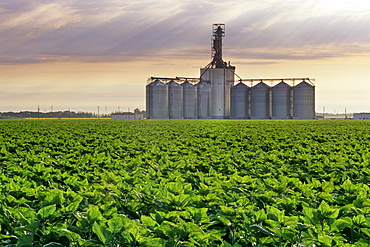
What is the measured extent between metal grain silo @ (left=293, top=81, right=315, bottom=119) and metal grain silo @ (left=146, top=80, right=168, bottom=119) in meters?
24.8

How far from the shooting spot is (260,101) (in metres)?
80.3

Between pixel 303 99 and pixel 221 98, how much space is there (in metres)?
15.6

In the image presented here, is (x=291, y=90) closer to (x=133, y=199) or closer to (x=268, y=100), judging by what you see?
(x=268, y=100)

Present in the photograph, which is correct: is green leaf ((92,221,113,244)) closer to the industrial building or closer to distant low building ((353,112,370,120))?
the industrial building

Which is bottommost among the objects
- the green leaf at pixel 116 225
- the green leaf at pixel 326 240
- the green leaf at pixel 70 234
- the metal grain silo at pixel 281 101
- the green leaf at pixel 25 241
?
the green leaf at pixel 25 241

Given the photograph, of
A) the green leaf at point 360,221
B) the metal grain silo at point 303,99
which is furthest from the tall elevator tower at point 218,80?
the green leaf at point 360,221

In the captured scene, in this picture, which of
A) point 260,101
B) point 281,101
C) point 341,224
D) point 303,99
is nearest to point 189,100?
point 260,101

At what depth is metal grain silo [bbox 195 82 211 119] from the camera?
3172 inches

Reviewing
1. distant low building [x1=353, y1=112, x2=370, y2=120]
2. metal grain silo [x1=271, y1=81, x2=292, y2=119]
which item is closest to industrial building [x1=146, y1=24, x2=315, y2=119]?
metal grain silo [x1=271, y1=81, x2=292, y2=119]

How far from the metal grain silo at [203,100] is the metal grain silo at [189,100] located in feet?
2.98

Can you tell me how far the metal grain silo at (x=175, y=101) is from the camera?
7788 centimetres

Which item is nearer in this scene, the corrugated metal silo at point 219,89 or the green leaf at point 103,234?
the green leaf at point 103,234

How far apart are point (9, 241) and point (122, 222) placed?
3.69 feet

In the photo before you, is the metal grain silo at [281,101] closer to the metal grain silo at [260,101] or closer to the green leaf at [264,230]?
the metal grain silo at [260,101]
